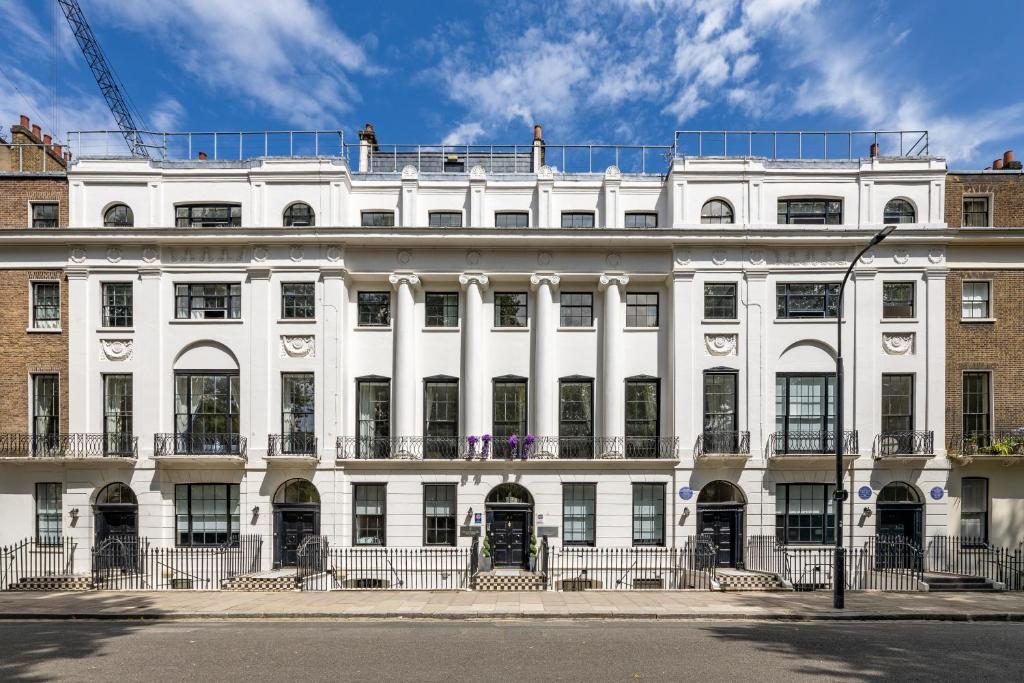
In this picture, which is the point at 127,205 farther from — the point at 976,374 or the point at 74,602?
the point at 976,374

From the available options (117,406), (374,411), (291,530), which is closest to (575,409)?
(374,411)

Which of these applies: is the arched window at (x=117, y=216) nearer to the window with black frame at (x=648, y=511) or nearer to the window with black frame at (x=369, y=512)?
the window with black frame at (x=369, y=512)

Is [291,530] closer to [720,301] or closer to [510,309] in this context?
[510,309]

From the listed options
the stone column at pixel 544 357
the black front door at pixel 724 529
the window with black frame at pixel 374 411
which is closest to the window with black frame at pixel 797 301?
the black front door at pixel 724 529

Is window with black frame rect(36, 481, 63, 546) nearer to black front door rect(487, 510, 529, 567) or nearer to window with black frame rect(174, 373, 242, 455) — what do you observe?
window with black frame rect(174, 373, 242, 455)

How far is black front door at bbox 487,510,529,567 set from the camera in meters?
21.3

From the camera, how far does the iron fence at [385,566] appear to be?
19750 mm

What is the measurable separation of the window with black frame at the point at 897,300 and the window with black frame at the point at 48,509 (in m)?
30.8

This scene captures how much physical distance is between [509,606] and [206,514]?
477 inches

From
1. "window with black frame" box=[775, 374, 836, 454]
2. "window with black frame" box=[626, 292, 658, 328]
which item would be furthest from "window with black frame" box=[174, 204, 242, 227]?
"window with black frame" box=[775, 374, 836, 454]

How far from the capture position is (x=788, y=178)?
2184cm

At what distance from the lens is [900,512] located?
68.9 feet

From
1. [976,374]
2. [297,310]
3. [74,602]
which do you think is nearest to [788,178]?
[976,374]

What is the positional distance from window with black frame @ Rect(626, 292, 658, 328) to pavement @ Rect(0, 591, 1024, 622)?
31.3ft
